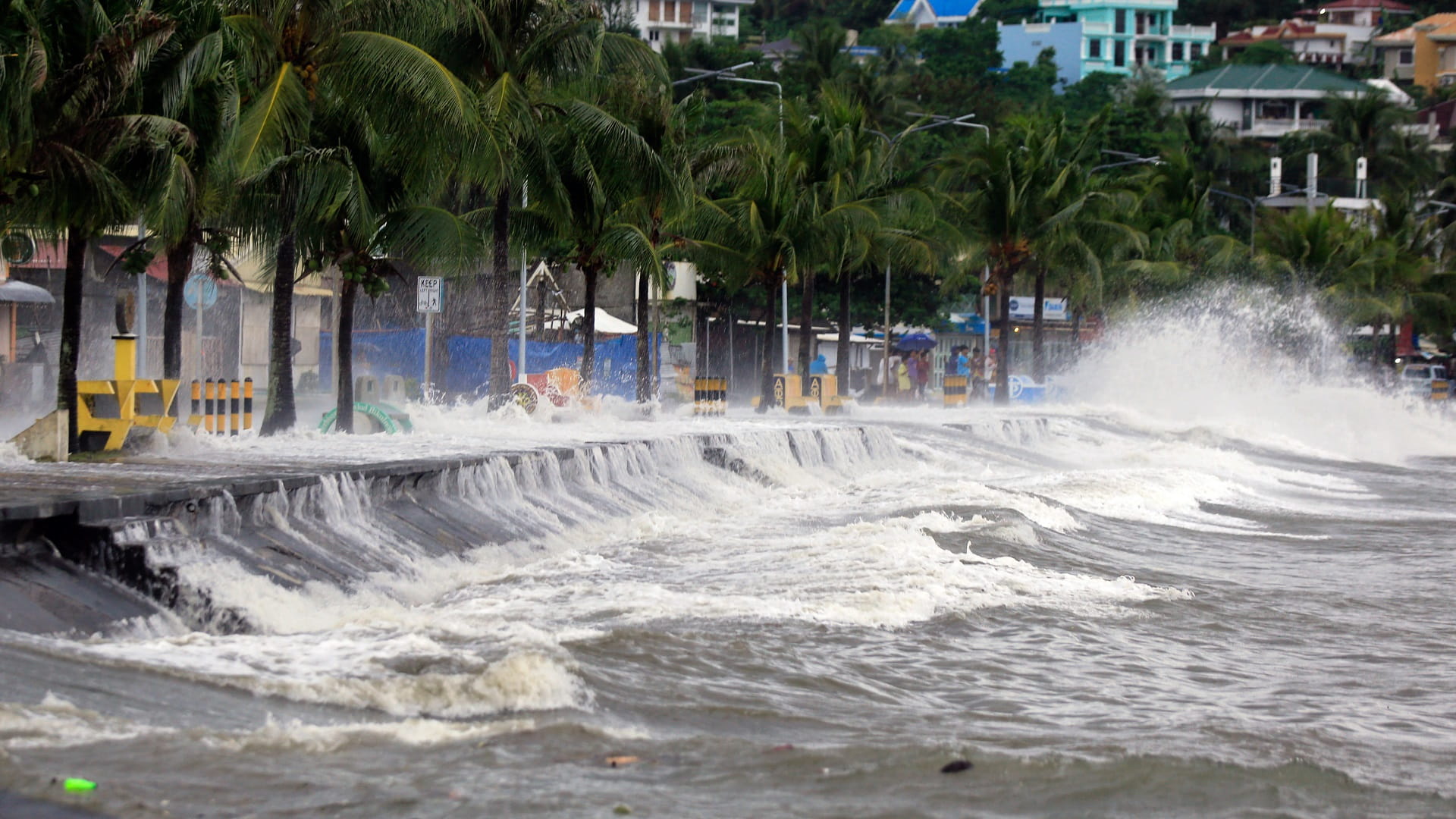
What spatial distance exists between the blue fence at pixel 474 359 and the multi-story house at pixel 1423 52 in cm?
9472

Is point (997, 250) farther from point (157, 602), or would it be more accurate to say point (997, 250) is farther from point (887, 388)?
point (157, 602)

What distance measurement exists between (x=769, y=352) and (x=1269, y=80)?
80509 mm

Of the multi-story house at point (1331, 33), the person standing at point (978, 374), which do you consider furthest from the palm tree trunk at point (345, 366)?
the multi-story house at point (1331, 33)

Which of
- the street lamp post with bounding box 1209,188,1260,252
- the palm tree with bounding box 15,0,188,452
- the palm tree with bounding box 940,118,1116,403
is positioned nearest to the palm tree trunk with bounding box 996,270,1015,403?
the palm tree with bounding box 940,118,1116,403

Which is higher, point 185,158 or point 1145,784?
point 185,158

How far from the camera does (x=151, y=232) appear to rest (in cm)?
1859

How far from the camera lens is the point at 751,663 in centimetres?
912

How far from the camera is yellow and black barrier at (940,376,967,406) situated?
42344 millimetres

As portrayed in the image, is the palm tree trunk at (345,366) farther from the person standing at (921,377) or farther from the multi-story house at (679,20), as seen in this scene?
the multi-story house at (679,20)

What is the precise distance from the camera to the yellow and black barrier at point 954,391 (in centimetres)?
4234

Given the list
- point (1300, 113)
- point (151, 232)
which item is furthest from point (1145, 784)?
point (1300, 113)

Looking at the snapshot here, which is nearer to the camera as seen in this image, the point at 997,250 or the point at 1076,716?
the point at 1076,716

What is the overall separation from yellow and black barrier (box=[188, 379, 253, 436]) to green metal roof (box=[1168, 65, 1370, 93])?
9428cm

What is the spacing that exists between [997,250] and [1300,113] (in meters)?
69.6
